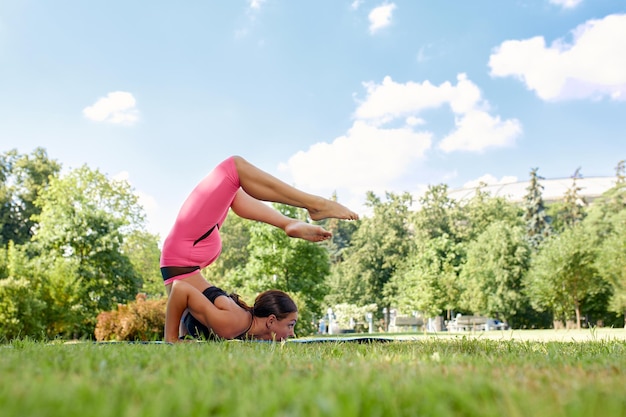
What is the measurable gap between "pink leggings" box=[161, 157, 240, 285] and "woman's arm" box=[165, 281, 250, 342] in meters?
0.38

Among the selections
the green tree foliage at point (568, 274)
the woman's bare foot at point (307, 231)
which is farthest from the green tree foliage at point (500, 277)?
the woman's bare foot at point (307, 231)

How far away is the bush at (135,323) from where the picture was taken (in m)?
14.6

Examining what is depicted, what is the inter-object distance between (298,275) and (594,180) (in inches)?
3028

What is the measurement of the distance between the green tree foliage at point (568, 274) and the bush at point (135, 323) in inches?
785

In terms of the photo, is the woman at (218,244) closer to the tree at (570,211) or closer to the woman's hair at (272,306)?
the woman's hair at (272,306)

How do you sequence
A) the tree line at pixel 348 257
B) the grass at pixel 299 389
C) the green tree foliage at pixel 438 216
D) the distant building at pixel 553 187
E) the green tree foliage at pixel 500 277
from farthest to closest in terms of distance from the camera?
the distant building at pixel 553 187 → the green tree foliage at pixel 438 216 → the green tree foliage at pixel 500 277 → the tree line at pixel 348 257 → the grass at pixel 299 389

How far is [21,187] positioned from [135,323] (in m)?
25.6

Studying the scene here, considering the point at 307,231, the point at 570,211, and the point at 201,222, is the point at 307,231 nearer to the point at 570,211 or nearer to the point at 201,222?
the point at 201,222

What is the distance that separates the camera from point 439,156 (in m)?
64.6

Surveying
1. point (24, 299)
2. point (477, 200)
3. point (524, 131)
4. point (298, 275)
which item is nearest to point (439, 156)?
point (524, 131)

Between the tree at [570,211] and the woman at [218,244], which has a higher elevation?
the tree at [570,211]

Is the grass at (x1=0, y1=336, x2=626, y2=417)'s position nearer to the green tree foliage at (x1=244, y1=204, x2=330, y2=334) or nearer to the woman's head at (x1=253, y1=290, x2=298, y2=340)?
the woman's head at (x1=253, y1=290, x2=298, y2=340)

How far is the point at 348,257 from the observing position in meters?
46.4

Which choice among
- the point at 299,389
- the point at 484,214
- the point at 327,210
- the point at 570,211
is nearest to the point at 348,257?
the point at 484,214
